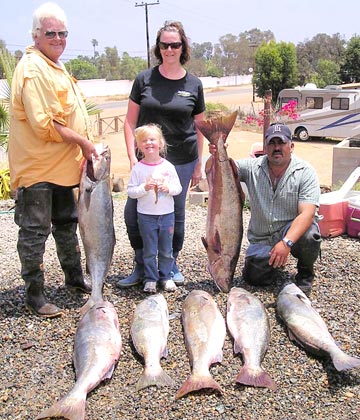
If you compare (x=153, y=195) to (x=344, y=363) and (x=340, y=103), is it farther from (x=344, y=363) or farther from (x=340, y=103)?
(x=340, y=103)

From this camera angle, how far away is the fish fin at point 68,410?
3.13 m

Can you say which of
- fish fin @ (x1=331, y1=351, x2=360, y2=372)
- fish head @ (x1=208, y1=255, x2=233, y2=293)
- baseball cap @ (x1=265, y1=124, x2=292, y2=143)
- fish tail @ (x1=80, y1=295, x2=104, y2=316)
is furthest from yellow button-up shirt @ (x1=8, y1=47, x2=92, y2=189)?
fish fin @ (x1=331, y1=351, x2=360, y2=372)

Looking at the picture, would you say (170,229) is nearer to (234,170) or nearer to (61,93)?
(234,170)

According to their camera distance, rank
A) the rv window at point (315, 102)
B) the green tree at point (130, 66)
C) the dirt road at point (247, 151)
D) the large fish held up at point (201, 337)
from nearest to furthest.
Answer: the large fish held up at point (201, 337)
the dirt road at point (247, 151)
the rv window at point (315, 102)
the green tree at point (130, 66)

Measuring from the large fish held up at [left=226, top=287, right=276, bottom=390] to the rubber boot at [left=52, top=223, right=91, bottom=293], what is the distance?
1415mm

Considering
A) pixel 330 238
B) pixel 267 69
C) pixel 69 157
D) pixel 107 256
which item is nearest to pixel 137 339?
pixel 107 256

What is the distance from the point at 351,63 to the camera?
142ft

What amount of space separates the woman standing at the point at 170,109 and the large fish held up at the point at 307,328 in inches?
46.5

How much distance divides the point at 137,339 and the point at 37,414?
92 centimetres

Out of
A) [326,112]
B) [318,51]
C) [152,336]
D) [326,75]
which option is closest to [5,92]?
[152,336]

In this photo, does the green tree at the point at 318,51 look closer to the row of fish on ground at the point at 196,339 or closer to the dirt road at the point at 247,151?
the dirt road at the point at 247,151

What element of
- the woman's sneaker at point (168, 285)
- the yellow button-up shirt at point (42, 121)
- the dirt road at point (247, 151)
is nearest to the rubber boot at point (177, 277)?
the woman's sneaker at point (168, 285)

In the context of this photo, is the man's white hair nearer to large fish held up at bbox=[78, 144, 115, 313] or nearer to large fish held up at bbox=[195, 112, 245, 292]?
large fish held up at bbox=[78, 144, 115, 313]

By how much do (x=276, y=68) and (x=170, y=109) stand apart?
35331mm
